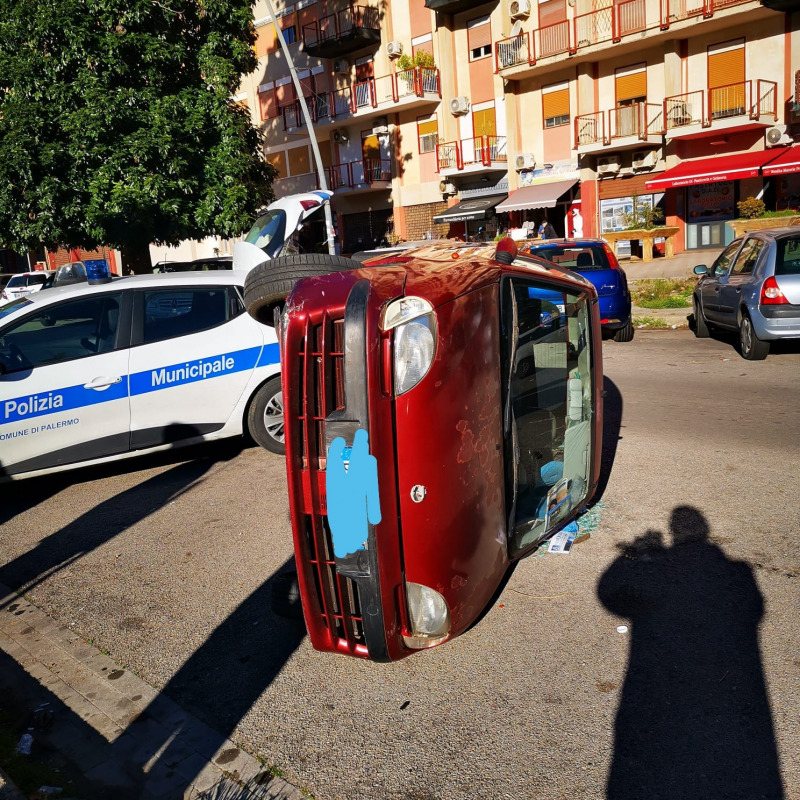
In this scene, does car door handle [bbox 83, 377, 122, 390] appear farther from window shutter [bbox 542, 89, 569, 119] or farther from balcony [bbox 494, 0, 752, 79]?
window shutter [bbox 542, 89, 569, 119]

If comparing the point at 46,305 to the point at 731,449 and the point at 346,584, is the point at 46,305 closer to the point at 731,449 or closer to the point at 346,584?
the point at 346,584

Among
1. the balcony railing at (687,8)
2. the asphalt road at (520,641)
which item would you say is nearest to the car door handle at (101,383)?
the asphalt road at (520,641)

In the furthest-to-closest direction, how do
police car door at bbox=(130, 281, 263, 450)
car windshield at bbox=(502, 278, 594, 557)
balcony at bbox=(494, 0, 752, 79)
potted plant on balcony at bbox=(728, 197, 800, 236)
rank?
balcony at bbox=(494, 0, 752, 79), potted plant on balcony at bbox=(728, 197, 800, 236), police car door at bbox=(130, 281, 263, 450), car windshield at bbox=(502, 278, 594, 557)

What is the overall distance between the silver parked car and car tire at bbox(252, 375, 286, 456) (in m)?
6.31

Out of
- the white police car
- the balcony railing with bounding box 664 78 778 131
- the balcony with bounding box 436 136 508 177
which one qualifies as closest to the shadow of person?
the white police car

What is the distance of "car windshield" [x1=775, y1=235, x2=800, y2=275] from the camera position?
385 inches

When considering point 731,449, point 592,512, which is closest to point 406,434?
point 592,512

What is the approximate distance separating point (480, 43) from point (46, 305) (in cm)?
3075

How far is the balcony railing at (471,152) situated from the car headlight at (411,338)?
101ft

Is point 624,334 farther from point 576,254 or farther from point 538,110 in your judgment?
point 538,110

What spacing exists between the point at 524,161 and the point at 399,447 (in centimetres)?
3069

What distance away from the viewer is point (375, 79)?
36.0 meters

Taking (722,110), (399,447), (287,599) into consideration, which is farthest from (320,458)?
(722,110)

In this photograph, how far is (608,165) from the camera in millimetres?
29688
